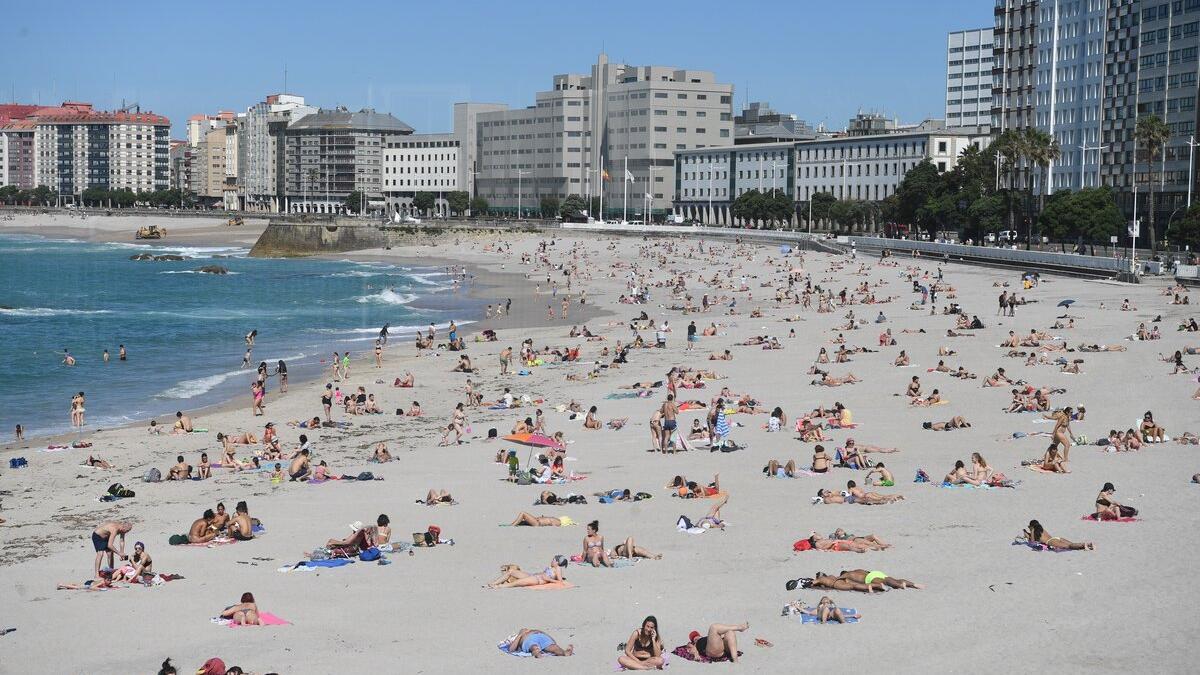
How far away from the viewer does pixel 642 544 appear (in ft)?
56.5

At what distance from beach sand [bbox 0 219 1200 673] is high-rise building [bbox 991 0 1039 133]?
263 ft

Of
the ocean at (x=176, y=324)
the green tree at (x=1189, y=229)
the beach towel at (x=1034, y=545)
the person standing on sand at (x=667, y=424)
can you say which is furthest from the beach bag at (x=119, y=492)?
the green tree at (x=1189, y=229)

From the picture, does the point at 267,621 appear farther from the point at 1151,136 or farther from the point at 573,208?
the point at 573,208

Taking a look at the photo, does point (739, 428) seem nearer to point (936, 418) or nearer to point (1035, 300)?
point (936, 418)

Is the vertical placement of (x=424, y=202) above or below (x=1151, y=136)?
above

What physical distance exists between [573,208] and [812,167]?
36.1 meters

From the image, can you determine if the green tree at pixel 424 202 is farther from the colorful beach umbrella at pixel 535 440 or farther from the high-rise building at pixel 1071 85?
the colorful beach umbrella at pixel 535 440

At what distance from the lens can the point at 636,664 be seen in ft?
41.2

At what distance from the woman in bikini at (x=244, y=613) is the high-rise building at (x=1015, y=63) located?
9892 centimetres

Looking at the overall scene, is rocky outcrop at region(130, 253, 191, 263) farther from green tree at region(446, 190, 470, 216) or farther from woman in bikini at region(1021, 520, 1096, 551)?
woman in bikini at region(1021, 520, 1096, 551)

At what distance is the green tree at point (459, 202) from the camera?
171 metres

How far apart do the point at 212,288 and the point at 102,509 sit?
60344mm

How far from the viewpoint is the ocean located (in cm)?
3509

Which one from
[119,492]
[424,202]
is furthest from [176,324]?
[424,202]
